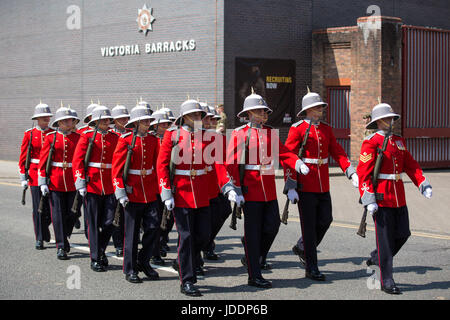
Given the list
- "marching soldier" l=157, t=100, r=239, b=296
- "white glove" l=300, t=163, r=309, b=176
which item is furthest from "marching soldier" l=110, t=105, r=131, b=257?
"white glove" l=300, t=163, r=309, b=176

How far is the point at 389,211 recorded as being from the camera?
25.4ft

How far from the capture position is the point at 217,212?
941cm

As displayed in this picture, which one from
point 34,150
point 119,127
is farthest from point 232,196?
point 34,150

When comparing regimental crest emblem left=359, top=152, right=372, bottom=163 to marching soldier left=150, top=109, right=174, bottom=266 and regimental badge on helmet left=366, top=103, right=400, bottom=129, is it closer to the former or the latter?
regimental badge on helmet left=366, top=103, right=400, bottom=129

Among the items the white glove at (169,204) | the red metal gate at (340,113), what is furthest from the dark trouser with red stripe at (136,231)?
the red metal gate at (340,113)

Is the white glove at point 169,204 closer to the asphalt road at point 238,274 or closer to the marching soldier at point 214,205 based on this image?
the asphalt road at point 238,274

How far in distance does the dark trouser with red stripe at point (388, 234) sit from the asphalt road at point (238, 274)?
0.25m

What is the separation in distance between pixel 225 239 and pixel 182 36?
12883 mm

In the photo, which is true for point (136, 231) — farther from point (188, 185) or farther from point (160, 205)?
point (160, 205)

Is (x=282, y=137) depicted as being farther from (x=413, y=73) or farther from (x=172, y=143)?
(x=172, y=143)

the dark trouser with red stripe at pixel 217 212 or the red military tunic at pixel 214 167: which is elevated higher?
the red military tunic at pixel 214 167

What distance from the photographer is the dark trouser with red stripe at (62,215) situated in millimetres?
9719

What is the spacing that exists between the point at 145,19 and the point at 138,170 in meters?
16.4

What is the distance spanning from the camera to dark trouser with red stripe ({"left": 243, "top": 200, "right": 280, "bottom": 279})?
799 centimetres
